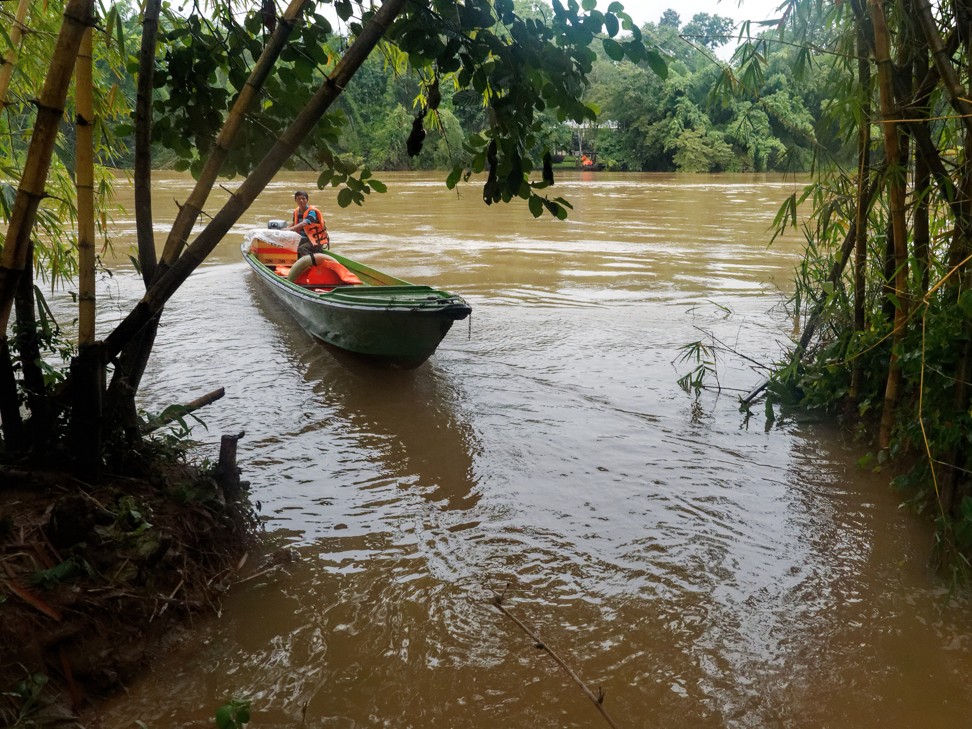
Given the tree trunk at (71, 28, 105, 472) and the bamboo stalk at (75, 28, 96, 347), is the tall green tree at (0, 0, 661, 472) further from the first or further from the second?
the bamboo stalk at (75, 28, 96, 347)

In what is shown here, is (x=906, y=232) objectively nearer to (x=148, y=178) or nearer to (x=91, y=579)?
(x=148, y=178)

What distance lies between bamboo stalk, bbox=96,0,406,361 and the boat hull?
10.1ft

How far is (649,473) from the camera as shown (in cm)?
471

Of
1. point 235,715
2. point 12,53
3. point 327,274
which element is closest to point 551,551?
point 235,715

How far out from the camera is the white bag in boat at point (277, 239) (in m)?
9.95

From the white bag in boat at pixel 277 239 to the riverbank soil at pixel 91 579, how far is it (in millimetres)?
7056

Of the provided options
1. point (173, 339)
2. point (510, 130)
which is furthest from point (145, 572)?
point (173, 339)

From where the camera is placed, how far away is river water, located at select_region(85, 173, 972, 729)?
275 cm

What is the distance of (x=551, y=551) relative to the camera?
378 centimetres

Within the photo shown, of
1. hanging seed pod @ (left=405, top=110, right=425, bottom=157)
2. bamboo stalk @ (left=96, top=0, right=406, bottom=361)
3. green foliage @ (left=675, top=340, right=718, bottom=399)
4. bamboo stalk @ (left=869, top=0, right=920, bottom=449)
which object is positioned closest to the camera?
bamboo stalk @ (left=96, top=0, right=406, bottom=361)

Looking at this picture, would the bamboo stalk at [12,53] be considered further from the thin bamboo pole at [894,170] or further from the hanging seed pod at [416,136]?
the thin bamboo pole at [894,170]

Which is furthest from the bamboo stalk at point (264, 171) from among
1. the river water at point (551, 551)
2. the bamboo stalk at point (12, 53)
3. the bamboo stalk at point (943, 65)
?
the bamboo stalk at point (943, 65)

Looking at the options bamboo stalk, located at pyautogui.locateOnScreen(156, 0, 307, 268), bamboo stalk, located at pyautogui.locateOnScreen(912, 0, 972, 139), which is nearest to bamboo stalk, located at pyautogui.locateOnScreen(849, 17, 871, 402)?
bamboo stalk, located at pyautogui.locateOnScreen(912, 0, 972, 139)

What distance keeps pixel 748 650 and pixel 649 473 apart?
5.78ft
